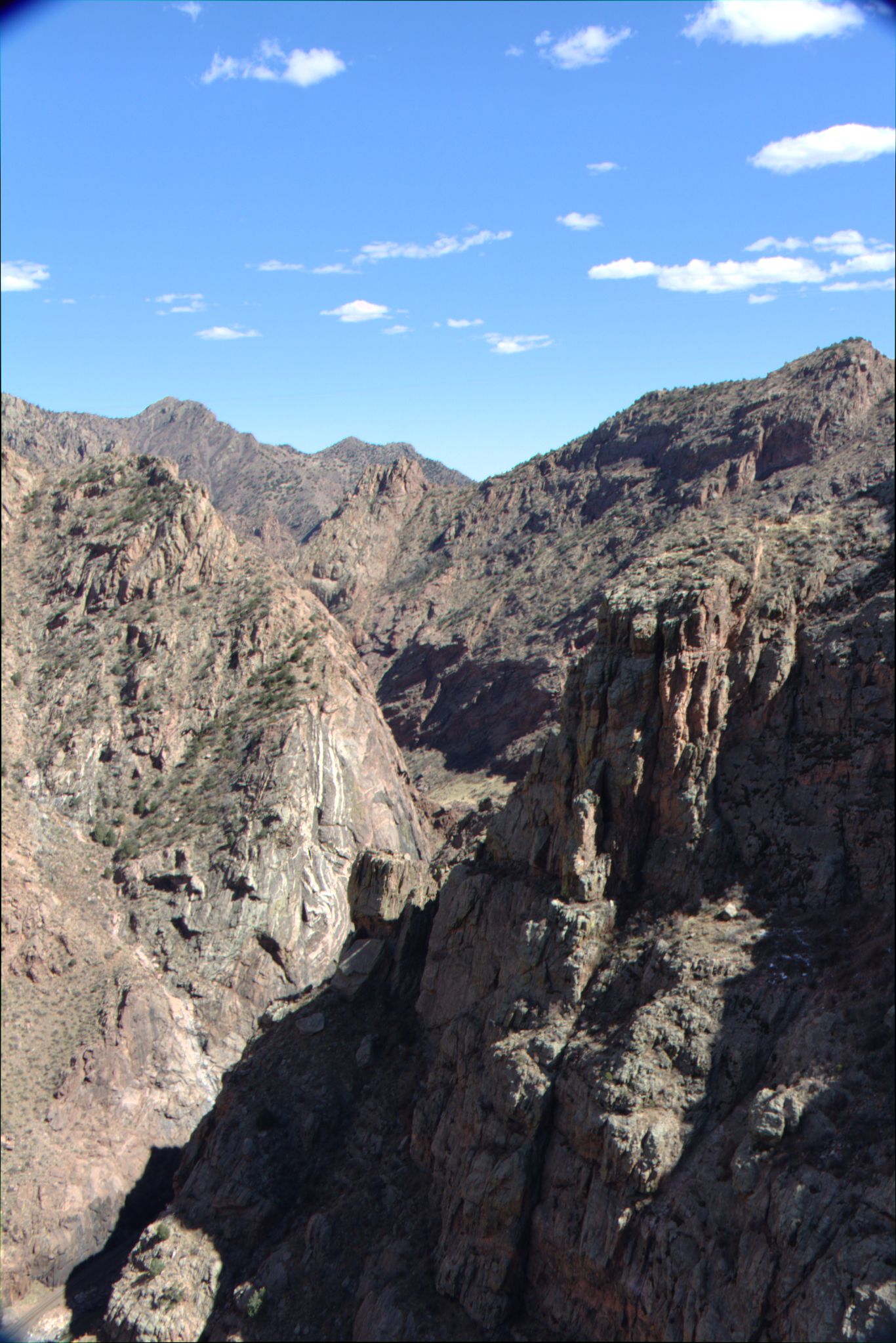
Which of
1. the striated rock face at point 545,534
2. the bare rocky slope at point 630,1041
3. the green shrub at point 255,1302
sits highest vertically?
the striated rock face at point 545,534

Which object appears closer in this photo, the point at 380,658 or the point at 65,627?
the point at 65,627

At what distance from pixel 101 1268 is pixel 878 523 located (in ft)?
167

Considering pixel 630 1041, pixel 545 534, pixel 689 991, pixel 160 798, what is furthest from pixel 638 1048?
pixel 545 534

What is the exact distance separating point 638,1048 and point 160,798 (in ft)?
190

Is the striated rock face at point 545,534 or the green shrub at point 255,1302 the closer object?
the green shrub at point 255,1302

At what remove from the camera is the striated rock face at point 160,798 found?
2530 inches

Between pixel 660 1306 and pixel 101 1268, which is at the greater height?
pixel 660 1306

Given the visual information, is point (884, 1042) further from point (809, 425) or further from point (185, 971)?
point (809, 425)

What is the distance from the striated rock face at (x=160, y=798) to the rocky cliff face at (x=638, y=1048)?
63.6ft

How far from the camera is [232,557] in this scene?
320 ft

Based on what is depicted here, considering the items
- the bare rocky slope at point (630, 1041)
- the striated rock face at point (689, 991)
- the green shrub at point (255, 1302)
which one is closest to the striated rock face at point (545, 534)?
the bare rocky slope at point (630, 1041)

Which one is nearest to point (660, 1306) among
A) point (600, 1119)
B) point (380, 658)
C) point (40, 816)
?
point (600, 1119)

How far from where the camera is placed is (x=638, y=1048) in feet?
102

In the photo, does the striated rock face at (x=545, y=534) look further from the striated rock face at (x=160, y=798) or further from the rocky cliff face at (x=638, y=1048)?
the rocky cliff face at (x=638, y=1048)
